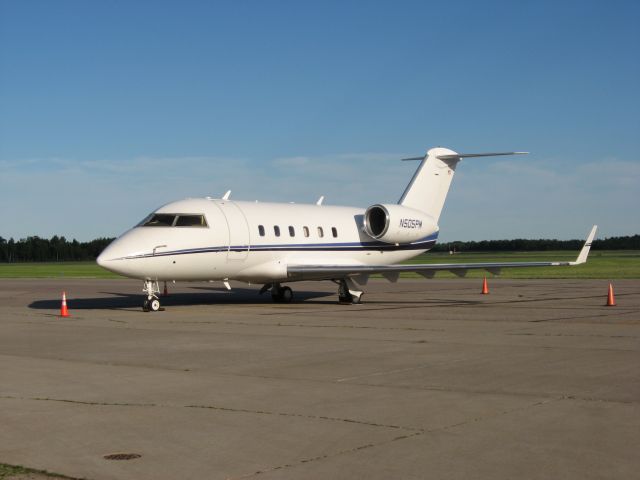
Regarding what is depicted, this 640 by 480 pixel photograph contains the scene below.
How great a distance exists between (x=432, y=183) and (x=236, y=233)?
30.0 ft

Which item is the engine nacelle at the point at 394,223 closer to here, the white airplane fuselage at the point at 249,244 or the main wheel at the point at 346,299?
the white airplane fuselage at the point at 249,244

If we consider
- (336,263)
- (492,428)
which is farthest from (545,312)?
(492,428)

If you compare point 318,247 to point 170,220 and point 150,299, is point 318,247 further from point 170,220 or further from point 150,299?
point 150,299

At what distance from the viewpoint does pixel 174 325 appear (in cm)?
1753

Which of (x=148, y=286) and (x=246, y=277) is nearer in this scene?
(x=148, y=286)

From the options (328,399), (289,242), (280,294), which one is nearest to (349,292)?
(289,242)

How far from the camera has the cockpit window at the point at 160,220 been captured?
71.9ft

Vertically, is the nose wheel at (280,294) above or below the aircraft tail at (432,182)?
below

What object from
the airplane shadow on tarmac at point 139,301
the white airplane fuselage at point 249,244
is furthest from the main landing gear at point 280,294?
the white airplane fuselage at point 249,244

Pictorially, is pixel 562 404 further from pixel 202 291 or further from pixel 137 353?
pixel 202 291

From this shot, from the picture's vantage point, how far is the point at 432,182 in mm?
29266

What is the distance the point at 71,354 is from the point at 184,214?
9.99 m

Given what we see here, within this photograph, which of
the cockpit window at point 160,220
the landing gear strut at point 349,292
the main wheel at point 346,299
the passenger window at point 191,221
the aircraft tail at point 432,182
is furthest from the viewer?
the aircraft tail at point 432,182

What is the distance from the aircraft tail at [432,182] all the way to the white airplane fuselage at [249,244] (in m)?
0.94
